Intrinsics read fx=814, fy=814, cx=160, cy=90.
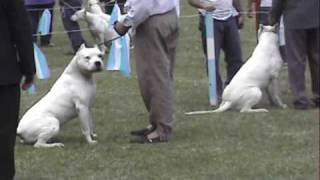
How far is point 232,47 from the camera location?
9.59m

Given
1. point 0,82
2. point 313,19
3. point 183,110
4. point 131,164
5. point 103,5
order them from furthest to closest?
1. point 103,5
2. point 183,110
3. point 313,19
4. point 131,164
5. point 0,82

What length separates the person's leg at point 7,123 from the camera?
491cm

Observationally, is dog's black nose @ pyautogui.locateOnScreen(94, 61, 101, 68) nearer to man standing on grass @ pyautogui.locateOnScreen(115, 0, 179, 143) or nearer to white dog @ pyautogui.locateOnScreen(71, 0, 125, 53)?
man standing on grass @ pyautogui.locateOnScreen(115, 0, 179, 143)

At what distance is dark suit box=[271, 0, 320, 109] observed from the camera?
8.60 meters

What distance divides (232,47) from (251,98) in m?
1.04

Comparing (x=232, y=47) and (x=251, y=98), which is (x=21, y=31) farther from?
(x=232, y=47)

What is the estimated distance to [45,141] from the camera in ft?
24.1

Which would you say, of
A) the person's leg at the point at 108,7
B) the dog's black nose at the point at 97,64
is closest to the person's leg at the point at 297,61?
Result: the dog's black nose at the point at 97,64

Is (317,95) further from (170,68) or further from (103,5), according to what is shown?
(103,5)

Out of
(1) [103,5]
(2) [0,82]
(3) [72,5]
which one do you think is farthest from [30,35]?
(1) [103,5]

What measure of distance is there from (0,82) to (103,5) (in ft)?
36.5

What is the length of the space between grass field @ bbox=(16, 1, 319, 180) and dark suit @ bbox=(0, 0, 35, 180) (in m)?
1.36

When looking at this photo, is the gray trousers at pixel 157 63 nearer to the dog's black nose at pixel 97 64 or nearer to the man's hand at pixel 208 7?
the dog's black nose at pixel 97 64

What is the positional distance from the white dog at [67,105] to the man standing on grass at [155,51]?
40cm
